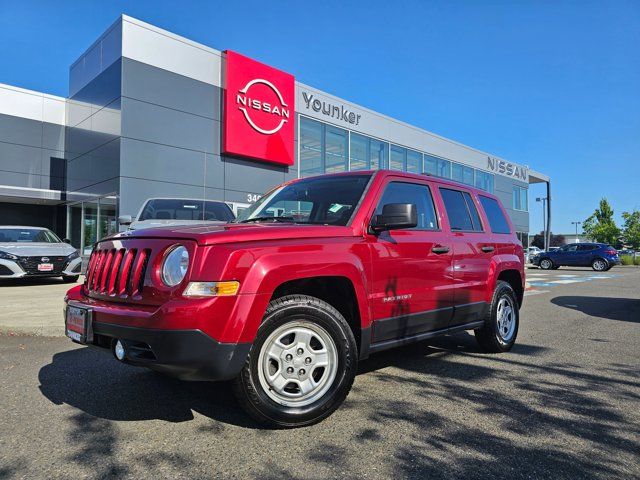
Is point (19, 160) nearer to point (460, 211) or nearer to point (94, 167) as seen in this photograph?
point (94, 167)

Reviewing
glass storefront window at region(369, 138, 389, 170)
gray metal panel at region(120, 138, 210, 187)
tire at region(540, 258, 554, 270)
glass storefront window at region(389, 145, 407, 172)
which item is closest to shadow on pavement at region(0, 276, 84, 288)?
gray metal panel at region(120, 138, 210, 187)

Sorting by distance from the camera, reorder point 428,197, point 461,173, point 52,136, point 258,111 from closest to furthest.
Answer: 1. point 428,197
2. point 258,111
3. point 52,136
4. point 461,173

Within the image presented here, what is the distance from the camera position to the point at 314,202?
13.4ft

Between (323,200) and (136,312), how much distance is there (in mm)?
1853

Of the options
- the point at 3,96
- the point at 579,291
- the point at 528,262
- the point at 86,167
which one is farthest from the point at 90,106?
the point at 528,262

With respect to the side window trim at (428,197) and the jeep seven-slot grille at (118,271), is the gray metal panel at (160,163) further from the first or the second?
the side window trim at (428,197)

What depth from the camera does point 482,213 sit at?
17.2 ft

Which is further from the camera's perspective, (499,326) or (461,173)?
(461,173)

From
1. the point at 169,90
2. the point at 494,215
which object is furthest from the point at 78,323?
the point at 169,90

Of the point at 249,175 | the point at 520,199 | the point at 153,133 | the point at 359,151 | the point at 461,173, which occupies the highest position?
the point at 461,173

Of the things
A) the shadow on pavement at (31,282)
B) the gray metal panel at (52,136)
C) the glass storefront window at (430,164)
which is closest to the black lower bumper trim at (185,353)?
the shadow on pavement at (31,282)

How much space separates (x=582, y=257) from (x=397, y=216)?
28.4m

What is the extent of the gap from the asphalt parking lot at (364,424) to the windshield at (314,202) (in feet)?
4.85

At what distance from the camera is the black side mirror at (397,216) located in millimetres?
3445
